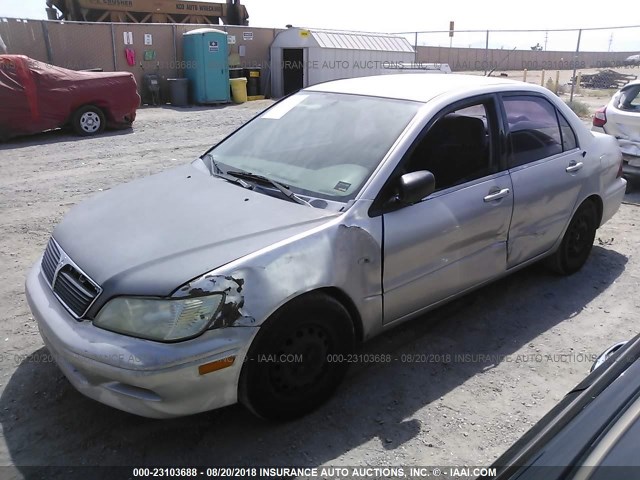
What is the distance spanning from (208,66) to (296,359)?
53.2 ft

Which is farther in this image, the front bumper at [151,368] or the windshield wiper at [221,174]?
the windshield wiper at [221,174]

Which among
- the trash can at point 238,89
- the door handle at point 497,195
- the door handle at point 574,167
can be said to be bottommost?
the trash can at point 238,89

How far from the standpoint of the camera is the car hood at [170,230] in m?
2.46

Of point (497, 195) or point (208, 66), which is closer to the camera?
point (497, 195)

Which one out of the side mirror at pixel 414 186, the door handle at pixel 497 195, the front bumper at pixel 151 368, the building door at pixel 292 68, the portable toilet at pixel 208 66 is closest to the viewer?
the front bumper at pixel 151 368

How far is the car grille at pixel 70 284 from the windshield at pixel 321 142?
3.96ft

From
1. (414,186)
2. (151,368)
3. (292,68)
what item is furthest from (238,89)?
(151,368)

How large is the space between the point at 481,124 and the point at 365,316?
5.45 ft

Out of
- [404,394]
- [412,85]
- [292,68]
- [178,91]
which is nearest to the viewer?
[404,394]

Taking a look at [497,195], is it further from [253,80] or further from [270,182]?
[253,80]

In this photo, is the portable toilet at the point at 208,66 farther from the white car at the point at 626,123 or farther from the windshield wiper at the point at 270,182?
the windshield wiper at the point at 270,182

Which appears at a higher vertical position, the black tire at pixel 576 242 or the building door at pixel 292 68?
the building door at pixel 292 68

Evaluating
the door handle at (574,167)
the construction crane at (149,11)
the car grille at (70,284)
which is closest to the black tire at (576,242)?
the door handle at (574,167)

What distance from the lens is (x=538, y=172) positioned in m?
3.93
